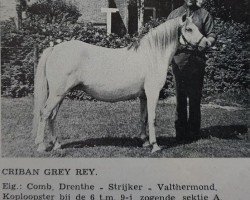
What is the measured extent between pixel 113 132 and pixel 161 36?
625mm

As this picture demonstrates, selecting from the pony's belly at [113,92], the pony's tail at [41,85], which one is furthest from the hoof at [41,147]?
the pony's belly at [113,92]

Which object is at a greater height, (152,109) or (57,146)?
(152,109)

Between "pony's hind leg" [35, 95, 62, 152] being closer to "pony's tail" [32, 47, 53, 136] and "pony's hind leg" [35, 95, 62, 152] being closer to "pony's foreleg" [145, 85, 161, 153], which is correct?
"pony's tail" [32, 47, 53, 136]

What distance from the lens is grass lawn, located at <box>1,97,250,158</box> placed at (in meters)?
2.40

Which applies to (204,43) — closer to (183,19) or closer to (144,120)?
(183,19)

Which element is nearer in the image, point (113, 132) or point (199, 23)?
point (199, 23)

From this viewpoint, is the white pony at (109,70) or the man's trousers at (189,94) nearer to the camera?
the white pony at (109,70)

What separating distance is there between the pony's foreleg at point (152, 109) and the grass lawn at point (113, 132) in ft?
0.17

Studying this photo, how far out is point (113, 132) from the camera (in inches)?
103

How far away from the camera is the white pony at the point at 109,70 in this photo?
234 centimetres

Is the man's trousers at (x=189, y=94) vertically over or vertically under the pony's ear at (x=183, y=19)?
under

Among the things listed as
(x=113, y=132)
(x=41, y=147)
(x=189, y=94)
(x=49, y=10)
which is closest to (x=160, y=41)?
(x=189, y=94)

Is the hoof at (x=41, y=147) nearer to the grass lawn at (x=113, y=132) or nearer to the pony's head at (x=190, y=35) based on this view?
the grass lawn at (x=113, y=132)

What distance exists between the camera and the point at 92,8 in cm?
356
